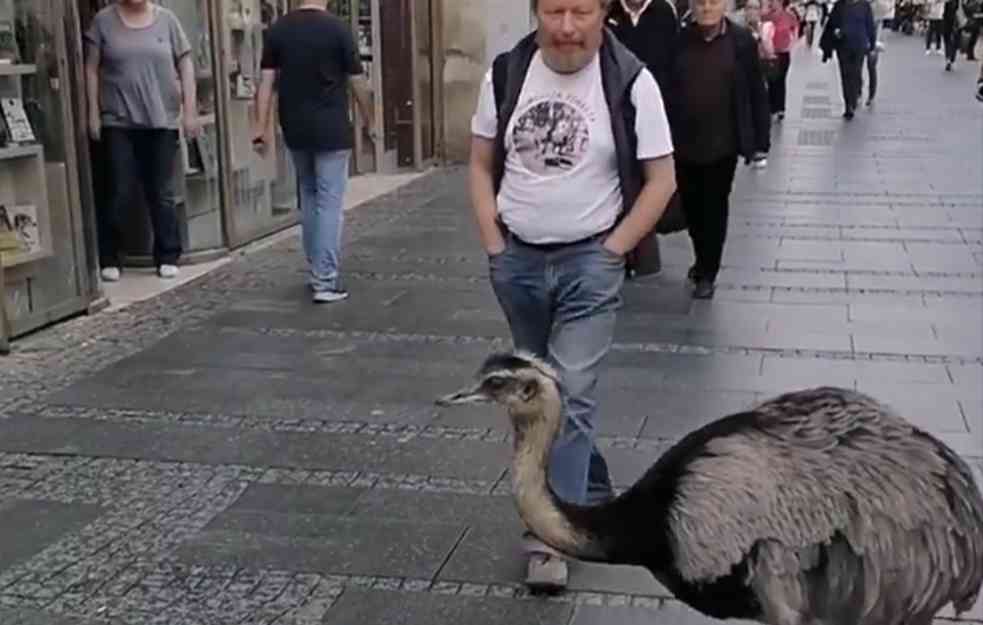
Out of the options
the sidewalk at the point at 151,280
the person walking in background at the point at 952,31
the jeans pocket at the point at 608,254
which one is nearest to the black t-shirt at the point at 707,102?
the sidewalk at the point at 151,280

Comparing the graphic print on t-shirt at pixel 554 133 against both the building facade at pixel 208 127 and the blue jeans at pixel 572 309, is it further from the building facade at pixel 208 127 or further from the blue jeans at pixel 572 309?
the building facade at pixel 208 127

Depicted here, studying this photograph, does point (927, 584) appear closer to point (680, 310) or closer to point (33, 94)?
point (680, 310)

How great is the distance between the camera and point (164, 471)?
5547 millimetres

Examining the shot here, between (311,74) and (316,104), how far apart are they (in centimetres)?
19

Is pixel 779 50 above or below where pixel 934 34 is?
above

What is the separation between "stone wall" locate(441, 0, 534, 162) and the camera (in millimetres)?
14648

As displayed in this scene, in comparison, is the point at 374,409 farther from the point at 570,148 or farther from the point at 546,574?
the point at 570,148

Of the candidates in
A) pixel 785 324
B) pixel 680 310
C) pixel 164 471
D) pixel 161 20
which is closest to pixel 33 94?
pixel 161 20

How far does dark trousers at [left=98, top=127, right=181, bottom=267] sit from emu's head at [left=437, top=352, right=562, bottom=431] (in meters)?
6.01

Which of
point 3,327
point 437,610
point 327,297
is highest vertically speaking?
point 3,327

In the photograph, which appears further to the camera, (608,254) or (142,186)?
(142,186)

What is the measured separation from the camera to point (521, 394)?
3.35m

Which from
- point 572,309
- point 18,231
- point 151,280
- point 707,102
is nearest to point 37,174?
point 18,231

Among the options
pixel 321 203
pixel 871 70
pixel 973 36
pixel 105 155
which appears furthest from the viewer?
pixel 973 36
